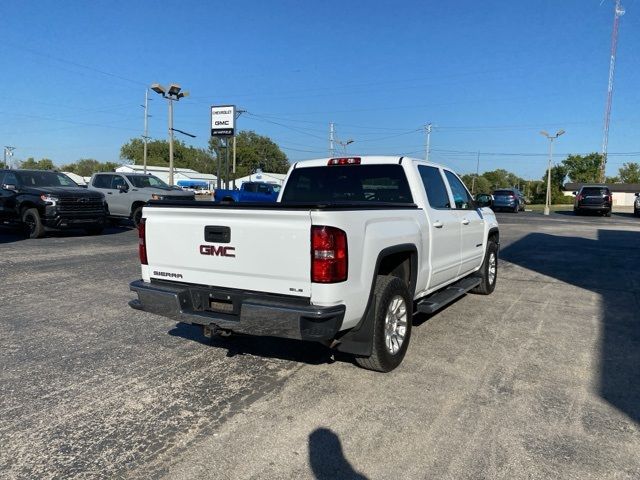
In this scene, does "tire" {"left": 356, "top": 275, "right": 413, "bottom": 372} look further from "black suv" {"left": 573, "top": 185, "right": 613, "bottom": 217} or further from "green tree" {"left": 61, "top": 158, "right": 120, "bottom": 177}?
"green tree" {"left": 61, "top": 158, "right": 120, "bottom": 177}

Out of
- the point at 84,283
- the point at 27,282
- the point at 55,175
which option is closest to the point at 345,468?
the point at 84,283

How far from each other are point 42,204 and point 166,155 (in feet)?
410

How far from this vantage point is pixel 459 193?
6379 millimetres

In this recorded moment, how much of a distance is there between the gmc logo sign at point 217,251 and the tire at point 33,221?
11742mm

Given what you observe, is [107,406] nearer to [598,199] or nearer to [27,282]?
[27,282]

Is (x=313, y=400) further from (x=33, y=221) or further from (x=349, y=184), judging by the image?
(x=33, y=221)

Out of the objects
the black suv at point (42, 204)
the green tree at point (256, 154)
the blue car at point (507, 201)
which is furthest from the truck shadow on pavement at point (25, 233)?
the green tree at point (256, 154)

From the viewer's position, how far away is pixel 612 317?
249 inches

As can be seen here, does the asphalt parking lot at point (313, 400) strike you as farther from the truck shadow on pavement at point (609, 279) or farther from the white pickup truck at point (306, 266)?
the white pickup truck at point (306, 266)

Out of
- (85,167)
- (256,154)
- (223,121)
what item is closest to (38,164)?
(85,167)

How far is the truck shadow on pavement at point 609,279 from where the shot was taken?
4.15m

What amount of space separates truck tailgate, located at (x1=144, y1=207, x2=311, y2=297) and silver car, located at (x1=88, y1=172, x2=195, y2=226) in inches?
499

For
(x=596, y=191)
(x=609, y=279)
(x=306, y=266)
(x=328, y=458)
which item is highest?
(x=596, y=191)

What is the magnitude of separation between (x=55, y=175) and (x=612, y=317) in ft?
48.9
